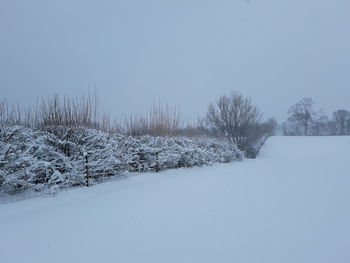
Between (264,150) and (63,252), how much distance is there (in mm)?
25860

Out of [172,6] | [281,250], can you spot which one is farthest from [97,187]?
[172,6]

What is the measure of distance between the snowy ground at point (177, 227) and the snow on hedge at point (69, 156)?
0.49 meters

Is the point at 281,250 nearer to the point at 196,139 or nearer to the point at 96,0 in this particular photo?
the point at 196,139

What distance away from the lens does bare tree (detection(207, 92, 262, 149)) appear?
21.4 meters

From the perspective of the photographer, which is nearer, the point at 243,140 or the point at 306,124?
the point at 243,140

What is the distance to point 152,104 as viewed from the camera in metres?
10.6

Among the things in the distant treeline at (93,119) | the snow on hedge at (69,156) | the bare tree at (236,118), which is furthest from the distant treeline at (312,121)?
the snow on hedge at (69,156)

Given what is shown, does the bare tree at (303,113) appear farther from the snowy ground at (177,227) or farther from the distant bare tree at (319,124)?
the snowy ground at (177,227)

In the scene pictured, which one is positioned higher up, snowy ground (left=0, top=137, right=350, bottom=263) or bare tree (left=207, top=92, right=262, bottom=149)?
bare tree (left=207, top=92, right=262, bottom=149)

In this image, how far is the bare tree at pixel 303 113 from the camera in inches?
1844

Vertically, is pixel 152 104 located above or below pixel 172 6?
below

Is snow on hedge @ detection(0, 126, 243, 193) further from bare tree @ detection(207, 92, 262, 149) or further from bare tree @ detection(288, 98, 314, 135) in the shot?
bare tree @ detection(288, 98, 314, 135)

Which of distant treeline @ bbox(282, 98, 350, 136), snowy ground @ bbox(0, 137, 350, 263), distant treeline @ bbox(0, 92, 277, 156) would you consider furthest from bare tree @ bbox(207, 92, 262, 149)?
distant treeline @ bbox(282, 98, 350, 136)

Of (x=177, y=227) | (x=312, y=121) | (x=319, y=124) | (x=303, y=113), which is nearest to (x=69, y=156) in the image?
(x=177, y=227)
